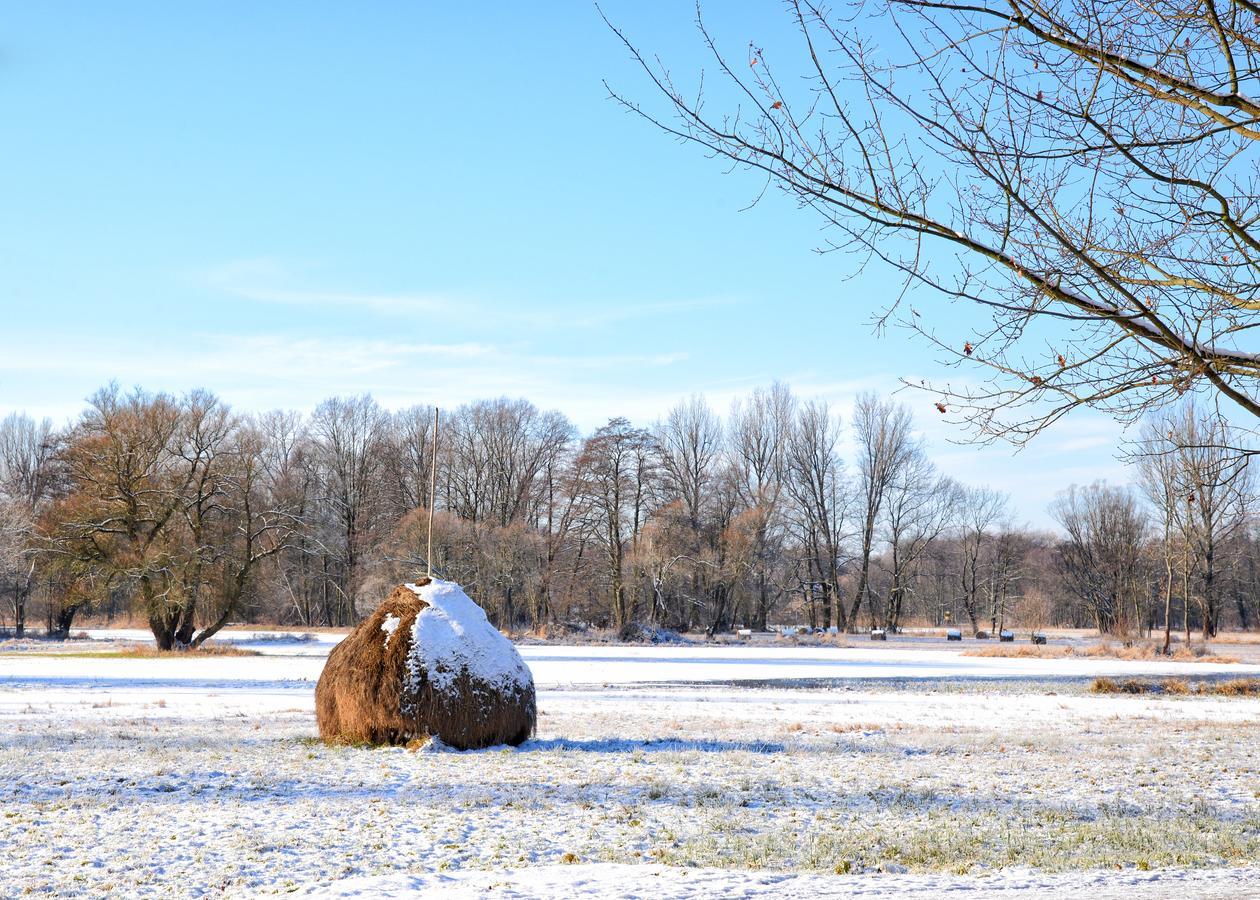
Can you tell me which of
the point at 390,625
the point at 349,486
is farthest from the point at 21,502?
the point at 390,625

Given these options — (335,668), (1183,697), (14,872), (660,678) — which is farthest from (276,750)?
(1183,697)

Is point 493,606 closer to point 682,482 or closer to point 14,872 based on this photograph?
point 682,482

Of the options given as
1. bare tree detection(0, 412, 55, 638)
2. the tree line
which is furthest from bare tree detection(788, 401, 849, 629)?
bare tree detection(0, 412, 55, 638)

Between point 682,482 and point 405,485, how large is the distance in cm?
1967

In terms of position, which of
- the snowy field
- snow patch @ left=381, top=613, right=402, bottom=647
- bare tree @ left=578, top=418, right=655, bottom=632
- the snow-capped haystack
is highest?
bare tree @ left=578, top=418, right=655, bottom=632

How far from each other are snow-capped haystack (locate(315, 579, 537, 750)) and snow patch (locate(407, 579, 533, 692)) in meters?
0.01

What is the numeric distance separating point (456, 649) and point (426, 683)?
53 cm

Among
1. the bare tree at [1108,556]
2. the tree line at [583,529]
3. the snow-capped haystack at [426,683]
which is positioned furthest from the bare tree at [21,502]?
the bare tree at [1108,556]

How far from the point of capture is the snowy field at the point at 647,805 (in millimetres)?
6762

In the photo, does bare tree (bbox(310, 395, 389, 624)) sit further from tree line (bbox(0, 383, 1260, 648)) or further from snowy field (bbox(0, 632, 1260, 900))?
snowy field (bbox(0, 632, 1260, 900))

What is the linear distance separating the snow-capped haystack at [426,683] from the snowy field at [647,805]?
0.44 metres

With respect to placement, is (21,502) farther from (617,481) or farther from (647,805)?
(647,805)

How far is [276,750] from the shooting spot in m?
12.0

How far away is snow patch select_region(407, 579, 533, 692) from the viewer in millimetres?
12016
